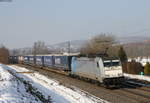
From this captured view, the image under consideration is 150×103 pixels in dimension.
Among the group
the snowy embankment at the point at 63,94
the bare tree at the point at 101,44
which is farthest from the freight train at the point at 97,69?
A: the bare tree at the point at 101,44

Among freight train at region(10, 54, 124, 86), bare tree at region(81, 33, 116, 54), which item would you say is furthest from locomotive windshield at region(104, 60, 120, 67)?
bare tree at region(81, 33, 116, 54)

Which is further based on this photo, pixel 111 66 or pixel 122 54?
pixel 122 54

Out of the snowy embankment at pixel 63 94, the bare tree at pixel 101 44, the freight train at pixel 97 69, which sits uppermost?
the bare tree at pixel 101 44

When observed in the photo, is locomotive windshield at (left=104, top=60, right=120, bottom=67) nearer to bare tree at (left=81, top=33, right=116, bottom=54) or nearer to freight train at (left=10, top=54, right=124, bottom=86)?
freight train at (left=10, top=54, right=124, bottom=86)

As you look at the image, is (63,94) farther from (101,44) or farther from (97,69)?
(101,44)

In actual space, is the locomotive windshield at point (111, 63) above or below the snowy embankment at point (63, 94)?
above

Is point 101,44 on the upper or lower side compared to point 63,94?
upper

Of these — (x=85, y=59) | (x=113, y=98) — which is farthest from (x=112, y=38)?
(x=113, y=98)

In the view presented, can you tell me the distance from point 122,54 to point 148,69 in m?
Result: 16.8

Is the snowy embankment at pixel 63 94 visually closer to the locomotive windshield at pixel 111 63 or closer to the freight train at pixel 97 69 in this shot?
the freight train at pixel 97 69

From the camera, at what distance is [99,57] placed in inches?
868

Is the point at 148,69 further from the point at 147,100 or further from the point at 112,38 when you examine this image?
the point at 112,38

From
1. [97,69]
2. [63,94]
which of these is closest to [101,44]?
[97,69]

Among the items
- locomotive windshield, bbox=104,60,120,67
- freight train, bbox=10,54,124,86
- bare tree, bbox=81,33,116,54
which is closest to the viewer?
freight train, bbox=10,54,124,86
